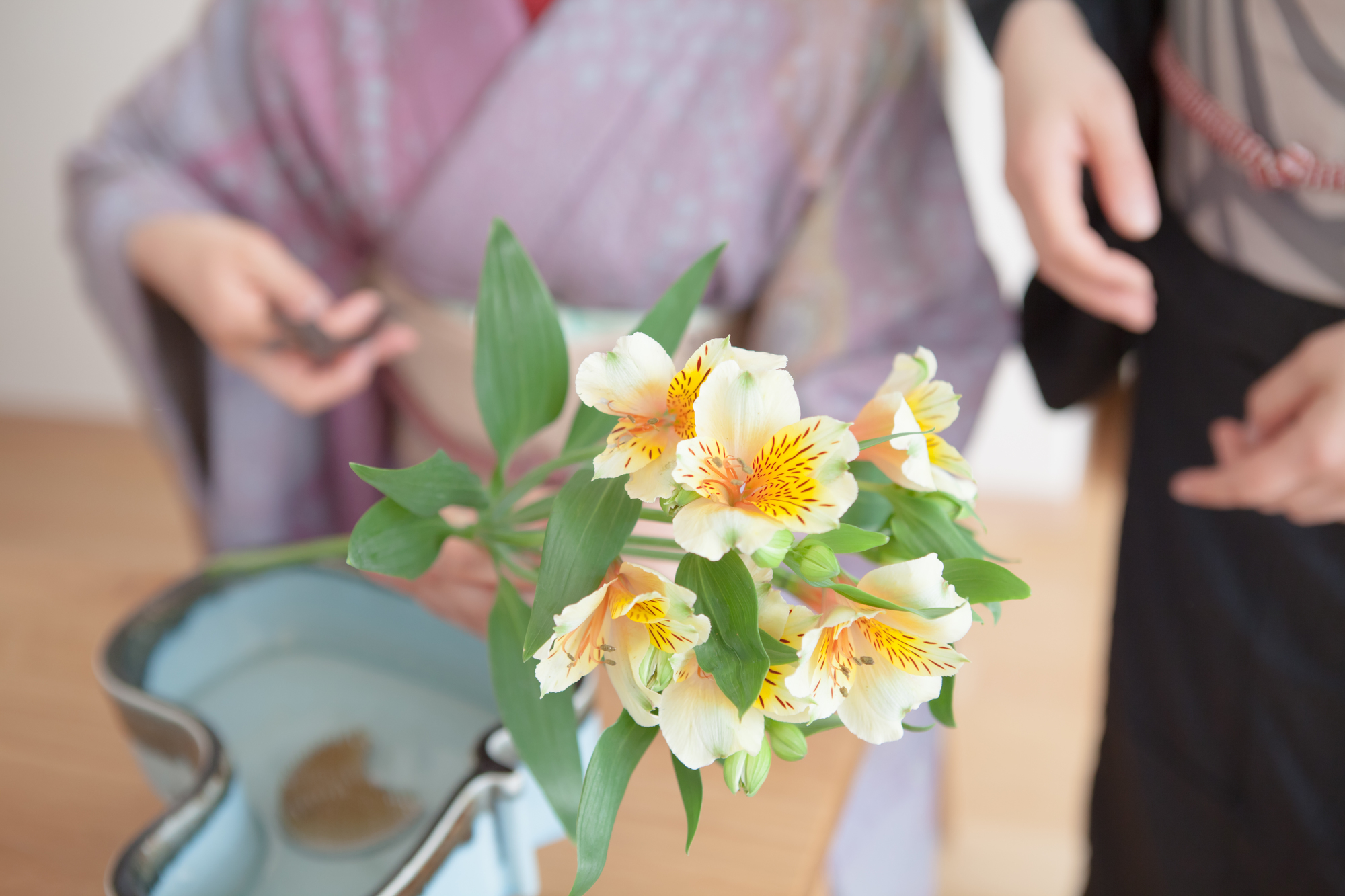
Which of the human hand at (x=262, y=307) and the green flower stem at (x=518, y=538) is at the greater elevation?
the green flower stem at (x=518, y=538)

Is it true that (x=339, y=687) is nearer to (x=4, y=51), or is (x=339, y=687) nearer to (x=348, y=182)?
(x=348, y=182)

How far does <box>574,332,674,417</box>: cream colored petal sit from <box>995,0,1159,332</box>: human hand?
14.8 inches

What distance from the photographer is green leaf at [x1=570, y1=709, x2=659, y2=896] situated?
0.33 metres

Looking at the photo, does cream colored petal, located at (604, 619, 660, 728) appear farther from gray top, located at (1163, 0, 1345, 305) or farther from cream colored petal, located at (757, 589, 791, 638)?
gray top, located at (1163, 0, 1345, 305)

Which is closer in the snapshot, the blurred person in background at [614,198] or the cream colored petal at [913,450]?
the cream colored petal at [913,450]

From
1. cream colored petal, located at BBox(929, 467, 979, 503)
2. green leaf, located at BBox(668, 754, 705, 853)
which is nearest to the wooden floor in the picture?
green leaf, located at BBox(668, 754, 705, 853)

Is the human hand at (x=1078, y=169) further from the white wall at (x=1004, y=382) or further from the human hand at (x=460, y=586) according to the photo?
the white wall at (x=1004, y=382)

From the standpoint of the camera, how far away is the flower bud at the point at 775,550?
29 centimetres

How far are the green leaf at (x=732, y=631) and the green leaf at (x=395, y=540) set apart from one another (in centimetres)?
13

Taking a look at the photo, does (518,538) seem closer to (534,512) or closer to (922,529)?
(534,512)

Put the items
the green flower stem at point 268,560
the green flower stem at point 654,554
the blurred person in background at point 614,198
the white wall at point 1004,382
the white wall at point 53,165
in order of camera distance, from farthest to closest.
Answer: the white wall at point 53,165
the white wall at point 1004,382
the blurred person in background at point 614,198
the green flower stem at point 268,560
the green flower stem at point 654,554

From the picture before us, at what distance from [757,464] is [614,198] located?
539 mm

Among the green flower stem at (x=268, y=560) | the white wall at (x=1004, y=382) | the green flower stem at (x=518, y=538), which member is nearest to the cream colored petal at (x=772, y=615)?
the green flower stem at (x=518, y=538)

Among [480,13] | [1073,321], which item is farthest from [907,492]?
[480,13]
